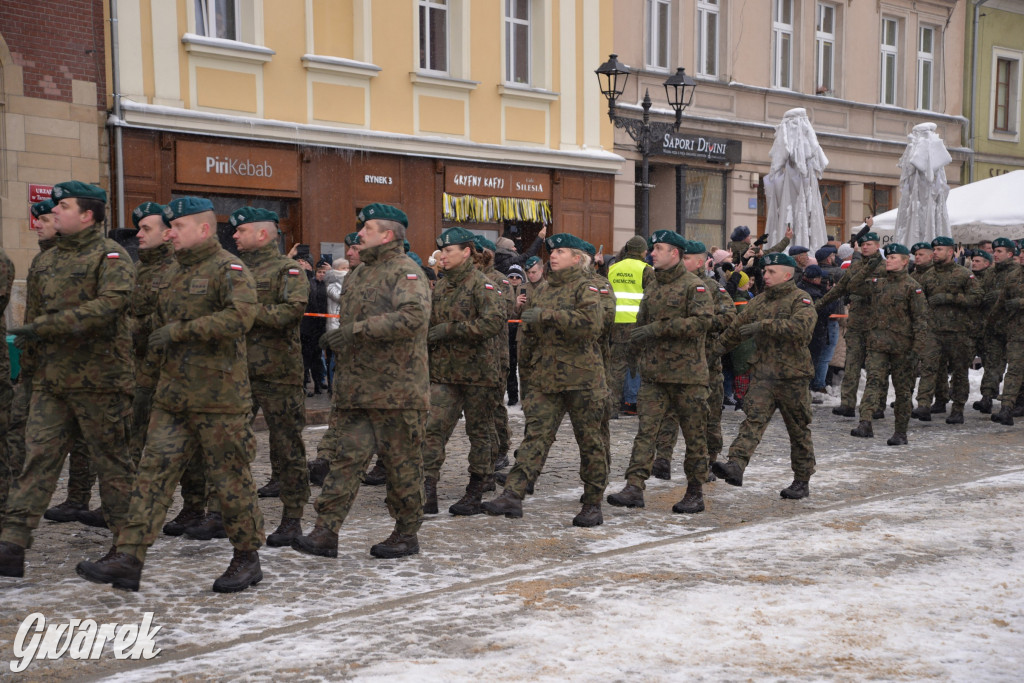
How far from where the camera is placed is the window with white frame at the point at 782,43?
25750 mm

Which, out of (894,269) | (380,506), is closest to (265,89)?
(894,269)

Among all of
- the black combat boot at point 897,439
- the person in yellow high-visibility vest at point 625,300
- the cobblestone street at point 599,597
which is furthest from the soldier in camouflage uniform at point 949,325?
the cobblestone street at point 599,597

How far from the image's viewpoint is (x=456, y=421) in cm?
819

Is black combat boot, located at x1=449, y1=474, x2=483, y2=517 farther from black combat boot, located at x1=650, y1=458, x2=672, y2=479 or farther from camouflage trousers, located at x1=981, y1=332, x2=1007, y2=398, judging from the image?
camouflage trousers, located at x1=981, y1=332, x2=1007, y2=398

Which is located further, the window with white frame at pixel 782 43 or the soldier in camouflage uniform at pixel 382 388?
the window with white frame at pixel 782 43

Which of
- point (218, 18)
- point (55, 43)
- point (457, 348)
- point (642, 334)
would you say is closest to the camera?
point (457, 348)

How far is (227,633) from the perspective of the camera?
526 cm

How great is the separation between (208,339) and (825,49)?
23626 millimetres

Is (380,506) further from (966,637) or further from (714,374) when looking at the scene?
(966,637)

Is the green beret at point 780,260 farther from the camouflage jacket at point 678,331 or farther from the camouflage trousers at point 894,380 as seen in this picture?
the camouflage trousers at point 894,380

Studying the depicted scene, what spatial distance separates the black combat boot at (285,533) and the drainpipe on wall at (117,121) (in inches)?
402

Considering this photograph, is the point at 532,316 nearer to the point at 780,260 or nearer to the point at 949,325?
the point at 780,260

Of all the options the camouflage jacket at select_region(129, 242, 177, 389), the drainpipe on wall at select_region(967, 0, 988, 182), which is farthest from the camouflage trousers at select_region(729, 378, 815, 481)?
the drainpipe on wall at select_region(967, 0, 988, 182)

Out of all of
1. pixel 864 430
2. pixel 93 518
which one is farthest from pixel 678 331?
pixel 864 430
